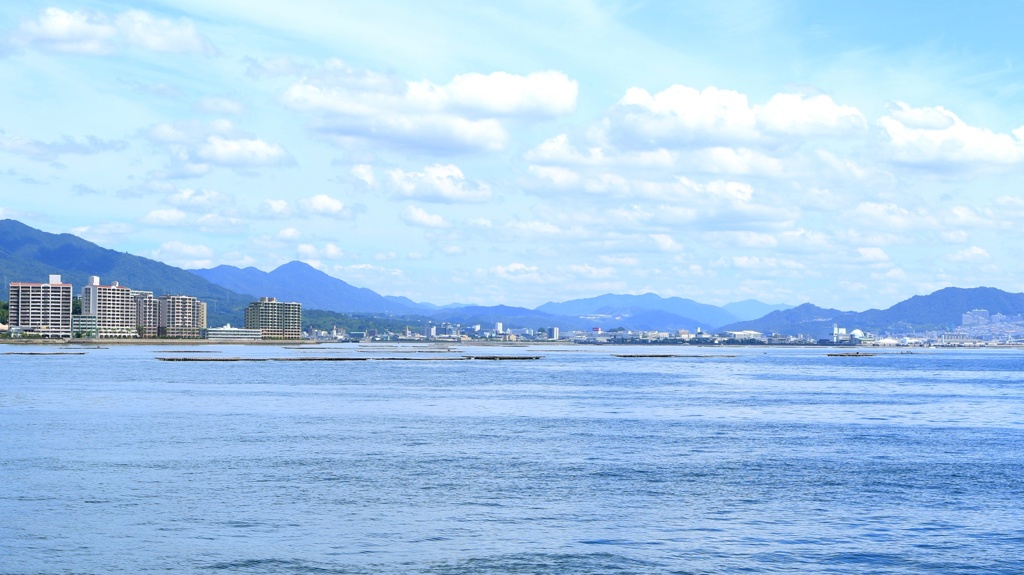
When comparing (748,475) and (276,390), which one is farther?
(276,390)

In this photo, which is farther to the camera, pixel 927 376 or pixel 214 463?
pixel 927 376

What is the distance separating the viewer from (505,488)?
116 ft

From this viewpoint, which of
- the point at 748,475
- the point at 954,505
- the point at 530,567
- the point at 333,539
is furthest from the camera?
the point at 748,475

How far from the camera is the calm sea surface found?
2598 centimetres

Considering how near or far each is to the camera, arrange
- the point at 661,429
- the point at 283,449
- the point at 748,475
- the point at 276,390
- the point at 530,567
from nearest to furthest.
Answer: the point at 530,567 < the point at 748,475 < the point at 283,449 < the point at 661,429 < the point at 276,390

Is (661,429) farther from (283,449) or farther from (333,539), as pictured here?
(333,539)

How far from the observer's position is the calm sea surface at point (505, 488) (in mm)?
25984

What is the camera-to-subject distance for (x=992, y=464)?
1655 inches

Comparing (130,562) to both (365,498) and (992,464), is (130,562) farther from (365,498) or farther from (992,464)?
(992,464)

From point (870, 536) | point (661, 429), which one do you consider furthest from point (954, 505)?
point (661, 429)

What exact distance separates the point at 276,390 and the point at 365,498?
2276 inches

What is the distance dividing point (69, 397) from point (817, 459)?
186ft

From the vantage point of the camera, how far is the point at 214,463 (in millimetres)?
40906

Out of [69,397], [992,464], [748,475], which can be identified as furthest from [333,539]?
[69,397]
